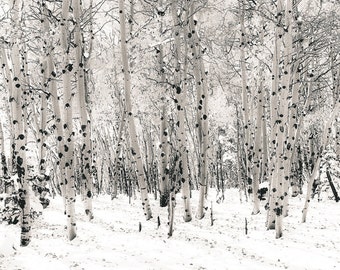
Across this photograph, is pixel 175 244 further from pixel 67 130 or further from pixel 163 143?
pixel 163 143

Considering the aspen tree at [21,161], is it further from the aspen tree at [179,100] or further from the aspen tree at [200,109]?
the aspen tree at [200,109]

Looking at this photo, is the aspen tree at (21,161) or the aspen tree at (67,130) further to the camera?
the aspen tree at (67,130)

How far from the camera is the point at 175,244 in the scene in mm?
10695

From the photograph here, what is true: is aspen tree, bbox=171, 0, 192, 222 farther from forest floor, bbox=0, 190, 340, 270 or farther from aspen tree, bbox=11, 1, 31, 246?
aspen tree, bbox=11, 1, 31, 246

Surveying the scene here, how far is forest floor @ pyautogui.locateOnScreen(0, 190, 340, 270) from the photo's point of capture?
9.14 m

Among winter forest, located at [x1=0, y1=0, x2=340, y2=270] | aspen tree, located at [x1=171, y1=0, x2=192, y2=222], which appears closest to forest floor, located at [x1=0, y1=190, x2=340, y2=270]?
winter forest, located at [x1=0, y1=0, x2=340, y2=270]

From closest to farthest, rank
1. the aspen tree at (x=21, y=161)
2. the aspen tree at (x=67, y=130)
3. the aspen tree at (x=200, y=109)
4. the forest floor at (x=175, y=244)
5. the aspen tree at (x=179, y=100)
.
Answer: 1. the forest floor at (x=175, y=244)
2. the aspen tree at (x=21, y=161)
3. the aspen tree at (x=67, y=130)
4. the aspen tree at (x=179, y=100)
5. the aspen tree at (x=200, y=109)

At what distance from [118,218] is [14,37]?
6.60 m

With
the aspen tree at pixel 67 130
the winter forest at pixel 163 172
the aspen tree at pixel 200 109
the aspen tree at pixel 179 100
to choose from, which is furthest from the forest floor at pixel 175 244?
the aspen tree at pixel 179 100

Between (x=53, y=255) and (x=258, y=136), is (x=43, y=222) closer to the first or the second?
(x=53, y=255)

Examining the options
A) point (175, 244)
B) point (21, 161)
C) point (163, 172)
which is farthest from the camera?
point (163, 172)

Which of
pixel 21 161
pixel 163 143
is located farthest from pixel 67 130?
pixel 163 143

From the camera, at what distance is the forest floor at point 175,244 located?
9.14 m

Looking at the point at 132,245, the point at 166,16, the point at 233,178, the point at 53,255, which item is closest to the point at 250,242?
the point at 132,245
